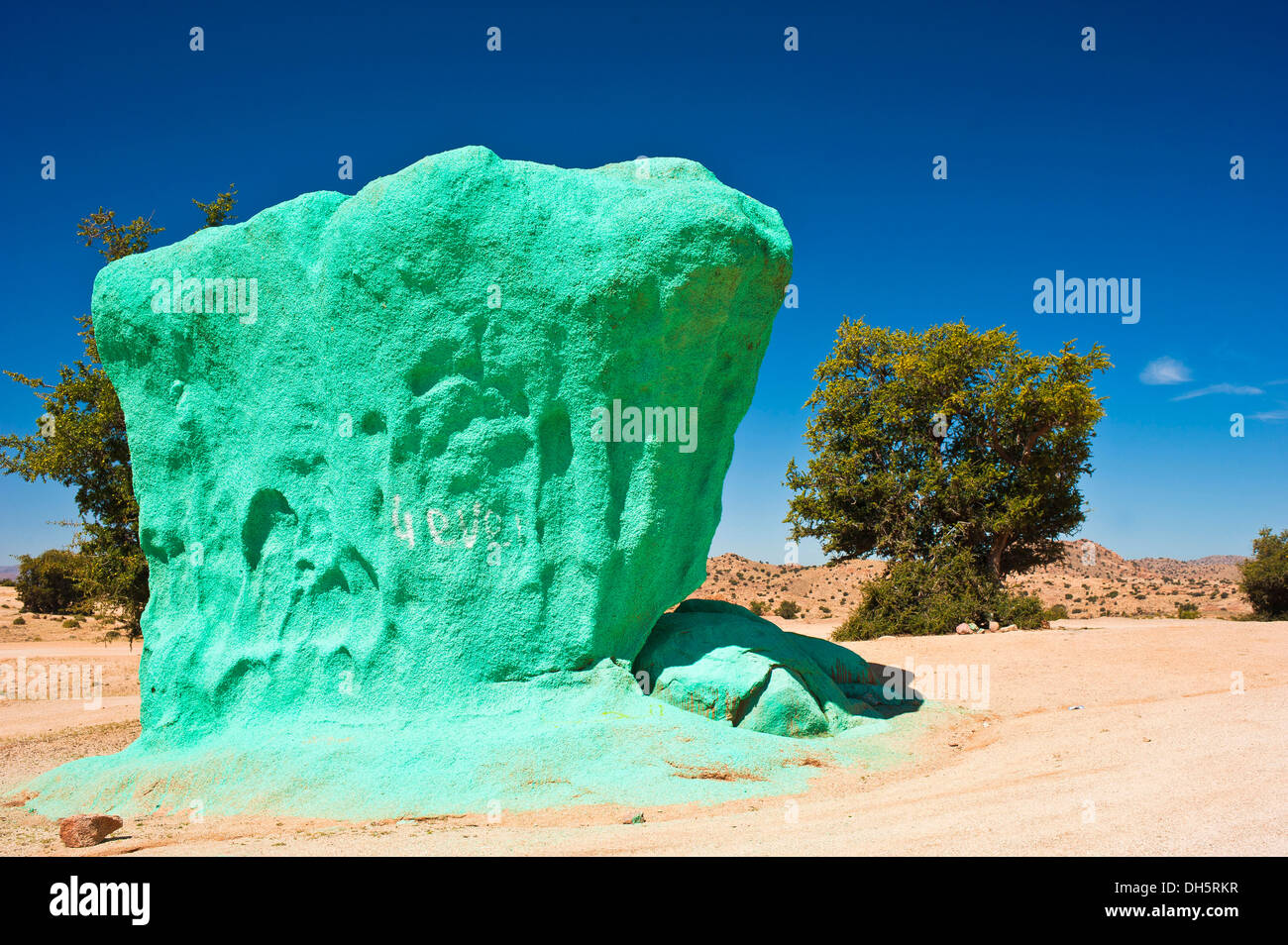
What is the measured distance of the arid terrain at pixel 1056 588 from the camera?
1162 inches

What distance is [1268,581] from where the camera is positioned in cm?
2398

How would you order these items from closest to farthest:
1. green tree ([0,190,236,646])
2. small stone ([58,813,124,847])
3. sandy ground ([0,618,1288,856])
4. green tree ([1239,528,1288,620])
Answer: sandy ground ([0,618,1288,856]) < small stone ([58,813,124,847]) < green tree ([0,190,236,646]) < green tree ([1239,528,1288,620])

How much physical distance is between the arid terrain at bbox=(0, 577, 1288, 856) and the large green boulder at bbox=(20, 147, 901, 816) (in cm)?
97

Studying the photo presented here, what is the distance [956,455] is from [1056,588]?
875 inches

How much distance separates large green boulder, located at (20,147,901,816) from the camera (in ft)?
24.5

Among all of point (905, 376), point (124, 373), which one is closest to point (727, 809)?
point (124, 373)

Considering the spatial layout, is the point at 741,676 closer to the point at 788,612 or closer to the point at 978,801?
the point at 978,801

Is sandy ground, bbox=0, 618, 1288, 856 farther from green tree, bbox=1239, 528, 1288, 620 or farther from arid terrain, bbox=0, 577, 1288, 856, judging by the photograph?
green tree, bbox=1239, 528, 1288, 620

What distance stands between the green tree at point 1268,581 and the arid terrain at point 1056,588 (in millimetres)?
786

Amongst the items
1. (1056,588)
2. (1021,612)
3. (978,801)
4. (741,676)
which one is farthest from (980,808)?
(1056,588)

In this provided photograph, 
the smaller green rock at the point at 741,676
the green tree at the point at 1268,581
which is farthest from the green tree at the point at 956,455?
the smaller green rock at the point at 741,676

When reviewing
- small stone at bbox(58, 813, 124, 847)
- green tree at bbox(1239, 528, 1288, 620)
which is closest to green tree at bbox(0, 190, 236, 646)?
small stone at bbox(58, 813, 124, 847)

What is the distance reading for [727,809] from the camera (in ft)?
19.9

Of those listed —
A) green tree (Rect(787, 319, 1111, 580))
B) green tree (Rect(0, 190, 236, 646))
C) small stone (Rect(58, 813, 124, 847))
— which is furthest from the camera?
green tree (Rect(787, 319, 1111, 580))
